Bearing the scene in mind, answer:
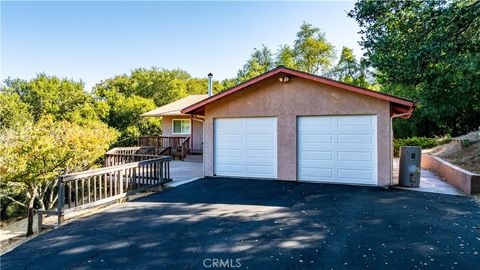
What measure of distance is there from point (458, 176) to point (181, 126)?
14374 millimetres

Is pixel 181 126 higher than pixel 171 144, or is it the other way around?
pixel 181 126

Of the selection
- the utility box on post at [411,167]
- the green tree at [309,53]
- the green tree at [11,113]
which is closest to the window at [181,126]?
the green tree at [11,113]

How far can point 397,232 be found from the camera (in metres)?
4.63

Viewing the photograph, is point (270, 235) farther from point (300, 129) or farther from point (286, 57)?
point (286, 57)

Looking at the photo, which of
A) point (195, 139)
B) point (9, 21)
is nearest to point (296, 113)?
point (195, 139)

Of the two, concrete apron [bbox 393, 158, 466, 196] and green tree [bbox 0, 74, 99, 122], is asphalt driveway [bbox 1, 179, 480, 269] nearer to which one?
concrete apron [bbox 393, 158, 466, 196]

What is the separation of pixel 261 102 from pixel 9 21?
14.6 m

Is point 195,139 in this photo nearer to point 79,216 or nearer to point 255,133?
point 255,133

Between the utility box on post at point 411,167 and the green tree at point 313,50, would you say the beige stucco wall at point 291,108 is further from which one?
the green tree at point 313,50

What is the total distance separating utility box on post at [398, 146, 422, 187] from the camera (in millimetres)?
8016

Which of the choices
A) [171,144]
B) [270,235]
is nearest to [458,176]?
[270,235]

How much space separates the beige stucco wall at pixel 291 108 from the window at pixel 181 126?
7956 mm

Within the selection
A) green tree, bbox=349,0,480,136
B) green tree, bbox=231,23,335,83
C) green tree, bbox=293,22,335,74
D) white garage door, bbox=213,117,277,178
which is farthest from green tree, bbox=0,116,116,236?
green tree, bbox=293,22,335,74

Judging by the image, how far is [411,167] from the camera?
318 inches
